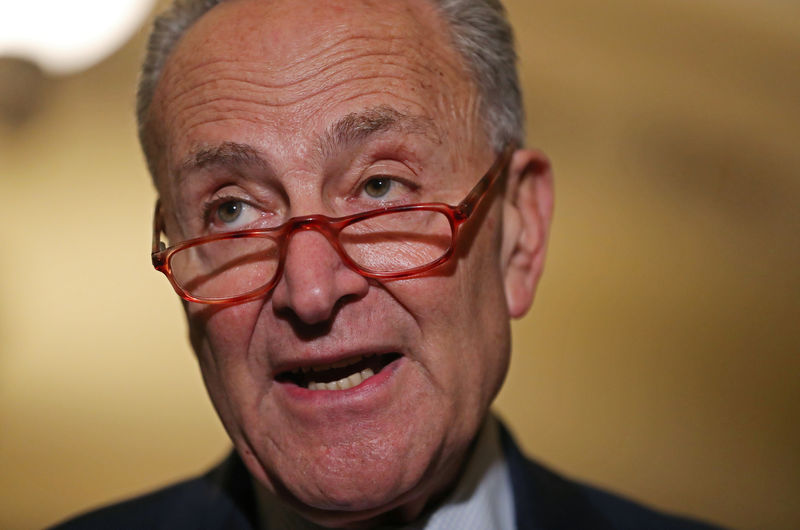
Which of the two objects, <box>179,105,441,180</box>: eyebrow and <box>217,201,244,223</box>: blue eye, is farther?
<box>217,201,244,223</box>: blue eye

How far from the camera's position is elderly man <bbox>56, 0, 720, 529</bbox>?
1.37m

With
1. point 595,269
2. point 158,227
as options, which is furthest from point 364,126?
point 595,269

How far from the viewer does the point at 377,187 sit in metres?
1.46

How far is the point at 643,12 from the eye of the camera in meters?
3.06

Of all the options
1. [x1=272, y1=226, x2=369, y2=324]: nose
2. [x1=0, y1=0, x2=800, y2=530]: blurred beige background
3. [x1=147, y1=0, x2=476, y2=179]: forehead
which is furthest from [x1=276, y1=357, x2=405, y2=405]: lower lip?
[x1=0, y1=0, x2=800, y2=530]: blurred beige background

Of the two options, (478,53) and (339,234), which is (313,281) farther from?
(478,53)

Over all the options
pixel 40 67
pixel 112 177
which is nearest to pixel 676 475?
pixel 112 177

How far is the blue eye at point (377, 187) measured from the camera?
1461 mm

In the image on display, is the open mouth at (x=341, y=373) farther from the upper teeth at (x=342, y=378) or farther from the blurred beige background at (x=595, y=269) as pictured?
the blurred beige background at (x=595, y=269)

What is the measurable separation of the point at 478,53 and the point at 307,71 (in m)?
0.37

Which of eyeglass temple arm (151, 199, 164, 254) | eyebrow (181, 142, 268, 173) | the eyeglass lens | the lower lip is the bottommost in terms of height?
the lower lip

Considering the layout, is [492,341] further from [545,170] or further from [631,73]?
[631,73]

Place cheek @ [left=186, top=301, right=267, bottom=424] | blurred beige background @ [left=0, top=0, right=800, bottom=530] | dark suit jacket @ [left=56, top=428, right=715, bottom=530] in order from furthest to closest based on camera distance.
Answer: blurred beige background @ [left=0, top=0, right=800, bottom=530] < dark suit jacket @ [left=56, top=428, right=715, bottom=530] < cheek @ [left=186, top=301, right=267, bottom=424]

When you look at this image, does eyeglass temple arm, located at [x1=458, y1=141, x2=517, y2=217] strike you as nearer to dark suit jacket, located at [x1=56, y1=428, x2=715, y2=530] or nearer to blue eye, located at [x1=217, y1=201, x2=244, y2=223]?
blue eye, located at [x1=217, y1=201, x2=244, y2=223]
